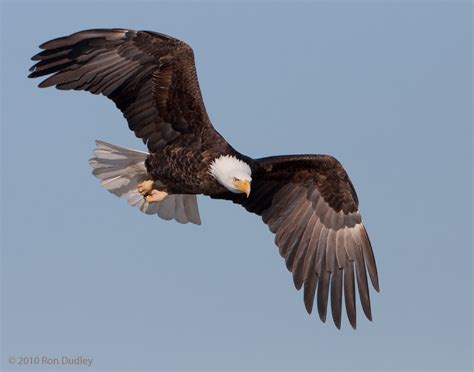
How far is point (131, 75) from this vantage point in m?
9.04

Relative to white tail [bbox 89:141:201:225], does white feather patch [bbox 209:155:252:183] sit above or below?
below

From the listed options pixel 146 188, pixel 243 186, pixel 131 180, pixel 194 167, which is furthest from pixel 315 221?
pixel 131 180

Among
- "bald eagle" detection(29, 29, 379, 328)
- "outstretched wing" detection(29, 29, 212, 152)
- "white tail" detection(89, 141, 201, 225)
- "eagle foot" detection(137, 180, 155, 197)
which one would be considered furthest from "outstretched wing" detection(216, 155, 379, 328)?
"outstretched wing" detection(29, 29, 212, 152)

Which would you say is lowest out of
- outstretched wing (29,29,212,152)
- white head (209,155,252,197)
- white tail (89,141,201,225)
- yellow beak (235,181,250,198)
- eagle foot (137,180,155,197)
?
yellow beak (235,181,250,198)

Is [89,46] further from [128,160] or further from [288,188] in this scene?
[288,188]

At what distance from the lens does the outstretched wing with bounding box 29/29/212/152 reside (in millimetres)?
8906

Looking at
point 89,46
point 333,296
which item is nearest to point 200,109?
point 89,46

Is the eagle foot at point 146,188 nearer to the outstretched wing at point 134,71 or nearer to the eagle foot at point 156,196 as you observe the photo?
the eagle foot at point 156,196

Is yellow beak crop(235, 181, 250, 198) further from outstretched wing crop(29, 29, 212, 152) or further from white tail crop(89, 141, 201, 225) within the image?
white tail crop(89, 141, 201, 225)

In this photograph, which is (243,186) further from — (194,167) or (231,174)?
(194,167)

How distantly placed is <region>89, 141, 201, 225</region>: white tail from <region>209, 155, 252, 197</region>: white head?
0.90m

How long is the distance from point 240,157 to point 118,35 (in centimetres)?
140

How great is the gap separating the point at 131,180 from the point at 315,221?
1.68m

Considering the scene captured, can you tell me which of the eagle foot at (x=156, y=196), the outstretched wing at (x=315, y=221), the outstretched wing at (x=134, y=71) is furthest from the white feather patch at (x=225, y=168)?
the eagle foot at (x=156, y=196)
